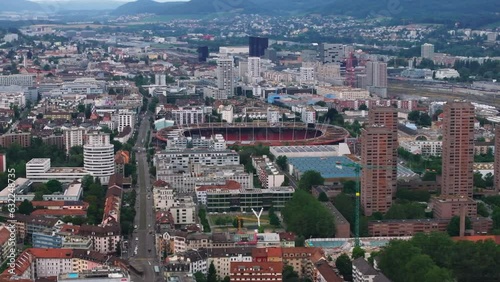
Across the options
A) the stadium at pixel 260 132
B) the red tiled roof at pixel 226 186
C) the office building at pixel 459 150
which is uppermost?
the office building at pixel 459 150

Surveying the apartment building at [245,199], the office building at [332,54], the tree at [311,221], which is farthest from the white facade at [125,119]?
the office building at [332,54]

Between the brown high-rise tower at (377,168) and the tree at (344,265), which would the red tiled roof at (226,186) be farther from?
the tree at (344,265)

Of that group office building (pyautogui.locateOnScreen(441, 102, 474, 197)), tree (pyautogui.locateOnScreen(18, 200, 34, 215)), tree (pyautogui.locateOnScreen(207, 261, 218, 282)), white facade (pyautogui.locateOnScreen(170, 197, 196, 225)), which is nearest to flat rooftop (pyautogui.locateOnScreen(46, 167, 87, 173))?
tree (pyautogui.locateOnScreen(18, 200, 34, 215))

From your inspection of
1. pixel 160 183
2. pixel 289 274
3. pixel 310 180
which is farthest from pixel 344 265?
pixel 310 180

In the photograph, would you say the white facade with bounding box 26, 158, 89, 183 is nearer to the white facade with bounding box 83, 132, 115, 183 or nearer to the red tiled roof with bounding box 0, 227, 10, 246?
the white facade with bounding box 83, 132, 115, 183

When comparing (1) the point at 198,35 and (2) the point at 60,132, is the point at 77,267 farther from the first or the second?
(1) the point at 198,35

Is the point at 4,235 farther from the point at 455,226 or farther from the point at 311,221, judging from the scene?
the point at 455,226
